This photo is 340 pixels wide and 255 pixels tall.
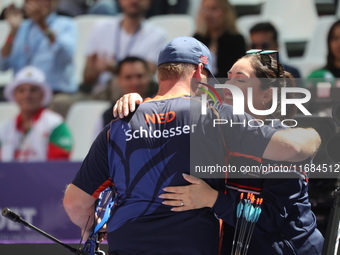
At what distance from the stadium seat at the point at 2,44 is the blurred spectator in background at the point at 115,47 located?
3.11 ft

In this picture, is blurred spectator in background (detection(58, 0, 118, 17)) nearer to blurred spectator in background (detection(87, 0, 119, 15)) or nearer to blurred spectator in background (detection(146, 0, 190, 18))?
blurred spectator in background (detection(87, 0, 119, 15))

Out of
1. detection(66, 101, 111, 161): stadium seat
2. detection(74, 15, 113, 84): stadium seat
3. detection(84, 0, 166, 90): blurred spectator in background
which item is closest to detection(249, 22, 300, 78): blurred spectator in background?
detection(84, 0, 166, 90): blurred spectator in background

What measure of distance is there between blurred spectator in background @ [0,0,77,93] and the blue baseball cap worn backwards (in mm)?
3876

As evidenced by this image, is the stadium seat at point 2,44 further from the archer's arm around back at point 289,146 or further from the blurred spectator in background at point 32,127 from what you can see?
the archer's arm around back at point 289,146

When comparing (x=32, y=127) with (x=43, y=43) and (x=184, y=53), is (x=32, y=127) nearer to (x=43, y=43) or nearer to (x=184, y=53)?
(x=43, y=43)

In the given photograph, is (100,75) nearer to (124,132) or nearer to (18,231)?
(18,231)

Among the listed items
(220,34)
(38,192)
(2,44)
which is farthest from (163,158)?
(2,44)

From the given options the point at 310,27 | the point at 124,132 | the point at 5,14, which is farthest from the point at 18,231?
the point at 310,27

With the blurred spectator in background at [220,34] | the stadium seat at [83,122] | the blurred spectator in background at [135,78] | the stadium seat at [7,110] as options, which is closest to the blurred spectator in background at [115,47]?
the stadium seat at [83,122]

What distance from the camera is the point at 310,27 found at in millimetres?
6438

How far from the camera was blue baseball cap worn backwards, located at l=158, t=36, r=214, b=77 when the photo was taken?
97.1 inches

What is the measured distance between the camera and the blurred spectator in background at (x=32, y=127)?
220 inches

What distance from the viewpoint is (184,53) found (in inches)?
97.0

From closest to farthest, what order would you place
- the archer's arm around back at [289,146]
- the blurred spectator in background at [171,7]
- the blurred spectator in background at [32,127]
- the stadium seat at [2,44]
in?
the archer's arm around back at [289,146] < the blurred spectator in background at [32,127] < the blurred spectator in background at [171,7] < the stadium seat at [2,44]
